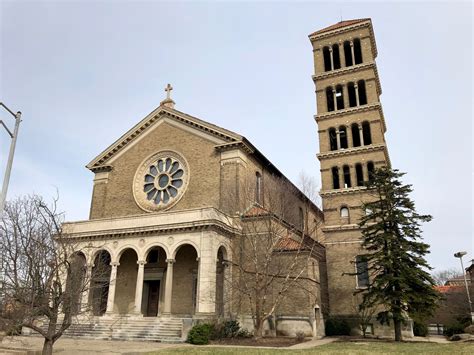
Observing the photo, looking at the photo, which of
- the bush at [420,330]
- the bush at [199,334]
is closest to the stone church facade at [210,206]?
the bush at [199,334]

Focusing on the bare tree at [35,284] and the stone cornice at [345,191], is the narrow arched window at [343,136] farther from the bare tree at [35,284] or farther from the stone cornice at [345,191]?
the bare tree at [35,284]

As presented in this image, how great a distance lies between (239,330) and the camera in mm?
22484

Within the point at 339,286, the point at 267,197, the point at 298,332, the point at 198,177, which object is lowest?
the point at 298,332

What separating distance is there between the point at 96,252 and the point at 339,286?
17116 millimetres

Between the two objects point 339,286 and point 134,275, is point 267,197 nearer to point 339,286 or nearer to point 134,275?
point 339,286

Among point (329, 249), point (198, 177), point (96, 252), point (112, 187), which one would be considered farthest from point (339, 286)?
point (112, 187)

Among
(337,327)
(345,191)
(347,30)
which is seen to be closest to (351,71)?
(347,30)

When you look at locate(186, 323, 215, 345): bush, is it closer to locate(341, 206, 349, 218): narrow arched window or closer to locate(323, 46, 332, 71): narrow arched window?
locate(341, 206, 349, 218): narrow arched window

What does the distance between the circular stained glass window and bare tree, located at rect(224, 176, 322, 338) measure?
5.44 meters

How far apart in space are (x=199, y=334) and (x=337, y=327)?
11.8 m

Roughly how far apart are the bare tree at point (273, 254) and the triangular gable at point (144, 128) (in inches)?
274

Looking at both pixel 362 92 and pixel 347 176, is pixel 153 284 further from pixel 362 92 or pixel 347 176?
pixel 362 92

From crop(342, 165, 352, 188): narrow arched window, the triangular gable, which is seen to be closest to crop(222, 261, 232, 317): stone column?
the triangular gable

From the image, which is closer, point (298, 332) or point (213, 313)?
point (213, 313)
